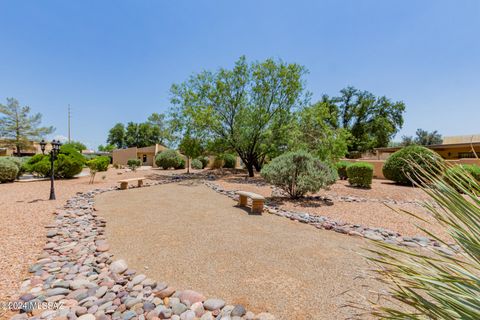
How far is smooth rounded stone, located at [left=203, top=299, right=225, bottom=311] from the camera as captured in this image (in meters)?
2.43

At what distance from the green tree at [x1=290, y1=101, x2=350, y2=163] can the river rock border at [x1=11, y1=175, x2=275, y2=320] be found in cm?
976

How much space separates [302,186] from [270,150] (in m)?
6.90

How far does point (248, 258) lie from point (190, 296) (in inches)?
47.0

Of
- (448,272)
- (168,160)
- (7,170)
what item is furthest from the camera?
(168,160)

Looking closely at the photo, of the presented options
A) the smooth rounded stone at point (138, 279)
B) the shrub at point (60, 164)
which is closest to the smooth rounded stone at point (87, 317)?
the smooth rounded stone at point (138, 279)

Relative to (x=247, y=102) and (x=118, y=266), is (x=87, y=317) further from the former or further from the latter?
(x=247, y=102)

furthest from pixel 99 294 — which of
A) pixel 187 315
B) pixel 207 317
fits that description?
pixel 207 317

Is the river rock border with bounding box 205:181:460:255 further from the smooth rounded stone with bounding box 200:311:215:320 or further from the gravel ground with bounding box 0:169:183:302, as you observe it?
the gravel ground with bounding box 0:169:183:302

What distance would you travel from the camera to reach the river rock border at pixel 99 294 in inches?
92.0

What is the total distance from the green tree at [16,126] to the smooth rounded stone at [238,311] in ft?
139

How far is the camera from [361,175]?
1030 centimetres

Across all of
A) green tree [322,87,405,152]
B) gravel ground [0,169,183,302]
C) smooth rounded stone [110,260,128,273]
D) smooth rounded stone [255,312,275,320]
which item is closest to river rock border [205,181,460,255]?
smooth rounded stone [255,312,275,320]

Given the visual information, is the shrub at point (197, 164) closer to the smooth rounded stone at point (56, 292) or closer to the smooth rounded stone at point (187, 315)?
the smooth rounded stone at point (56, 292)

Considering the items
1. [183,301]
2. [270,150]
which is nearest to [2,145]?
[270,150]
